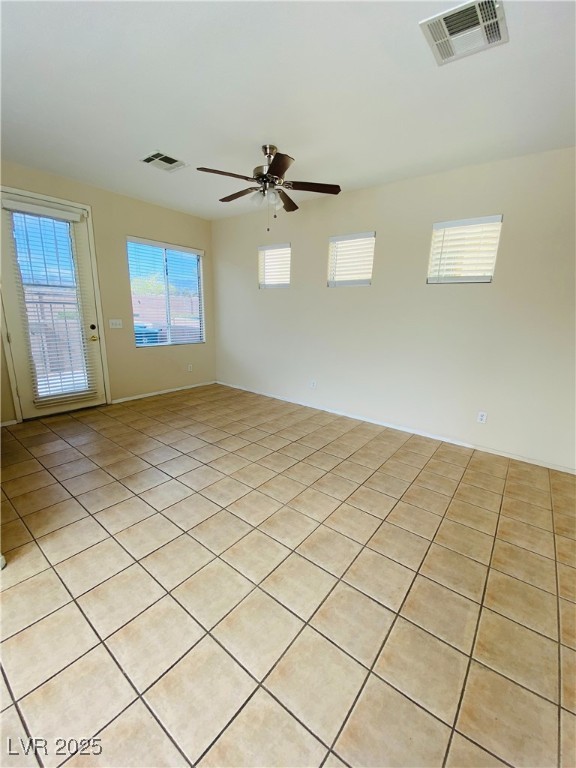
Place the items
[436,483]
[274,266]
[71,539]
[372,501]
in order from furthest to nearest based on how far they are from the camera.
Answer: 1. [274,266]
2. [436,483]
3. [372,501]
4. [71,539]

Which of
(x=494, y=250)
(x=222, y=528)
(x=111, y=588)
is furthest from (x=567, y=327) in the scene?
(x=111, y=588)

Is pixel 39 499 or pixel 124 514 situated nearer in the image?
pixel 124 514

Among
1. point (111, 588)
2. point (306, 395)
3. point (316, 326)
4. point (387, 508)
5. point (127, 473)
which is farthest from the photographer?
point (306, 395)

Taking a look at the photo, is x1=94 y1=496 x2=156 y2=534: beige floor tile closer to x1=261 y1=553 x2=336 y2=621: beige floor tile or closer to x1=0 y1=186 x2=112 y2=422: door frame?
x1=261 y1=553 x2=336 y2=621: beige floor tile

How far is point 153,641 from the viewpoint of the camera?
131 cm

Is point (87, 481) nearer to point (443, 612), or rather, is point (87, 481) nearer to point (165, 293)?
point (443, 612)

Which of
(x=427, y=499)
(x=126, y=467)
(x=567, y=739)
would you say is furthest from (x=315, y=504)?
(x=126, y=467)

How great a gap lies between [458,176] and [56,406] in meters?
5.07

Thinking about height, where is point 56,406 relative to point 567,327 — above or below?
below

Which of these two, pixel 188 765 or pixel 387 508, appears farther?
pixel 387 508

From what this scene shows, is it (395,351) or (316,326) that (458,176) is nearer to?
(395,351)

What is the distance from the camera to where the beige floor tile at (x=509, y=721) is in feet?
3.34

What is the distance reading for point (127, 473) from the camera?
261 centimetres

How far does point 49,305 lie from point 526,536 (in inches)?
195
